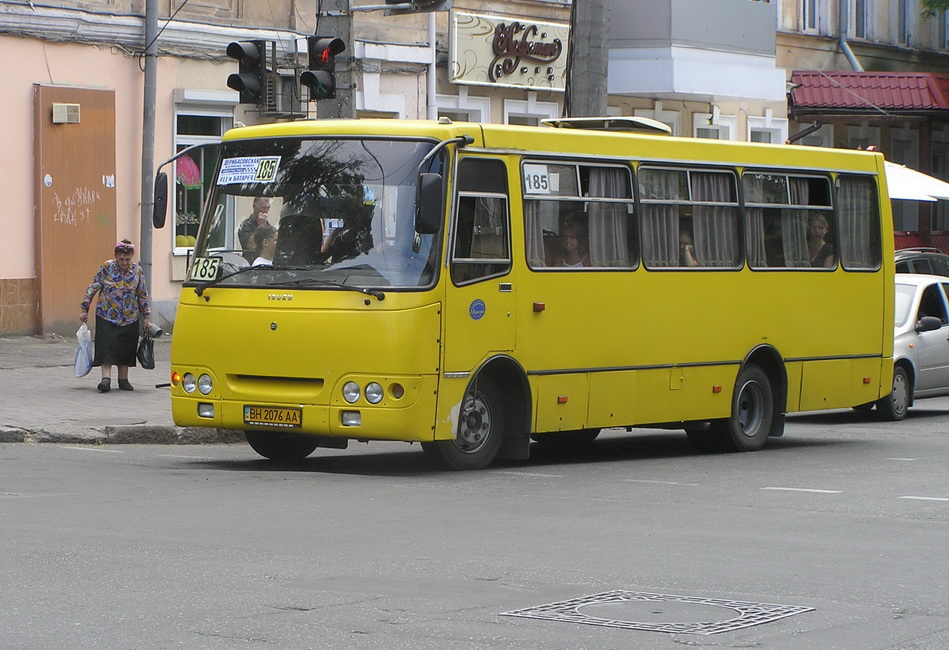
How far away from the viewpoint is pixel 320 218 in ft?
44.2

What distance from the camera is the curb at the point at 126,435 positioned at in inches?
615

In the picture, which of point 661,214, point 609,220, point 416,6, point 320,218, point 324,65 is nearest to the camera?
point 320,218

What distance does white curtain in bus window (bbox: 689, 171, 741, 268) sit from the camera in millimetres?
16141

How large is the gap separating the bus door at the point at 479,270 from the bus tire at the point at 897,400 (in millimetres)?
8293

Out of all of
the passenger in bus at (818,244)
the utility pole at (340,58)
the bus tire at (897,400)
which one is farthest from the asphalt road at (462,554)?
the bus tire at (897,400)

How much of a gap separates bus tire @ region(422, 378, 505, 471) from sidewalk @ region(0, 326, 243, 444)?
328 centimetres

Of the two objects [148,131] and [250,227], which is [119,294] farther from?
[148,131]

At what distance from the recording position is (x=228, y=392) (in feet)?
44.5

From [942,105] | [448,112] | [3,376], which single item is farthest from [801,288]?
[942,105]

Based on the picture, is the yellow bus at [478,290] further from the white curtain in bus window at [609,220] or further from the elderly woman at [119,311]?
the elderly woman at [119,311]

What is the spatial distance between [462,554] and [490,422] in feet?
15.3

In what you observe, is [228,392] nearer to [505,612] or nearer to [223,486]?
Result: [223,486]

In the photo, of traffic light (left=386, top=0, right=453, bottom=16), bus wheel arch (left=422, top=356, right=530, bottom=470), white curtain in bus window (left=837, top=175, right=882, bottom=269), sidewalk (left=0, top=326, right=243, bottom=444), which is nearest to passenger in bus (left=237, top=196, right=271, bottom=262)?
bus wheel arch (left=422, top=356, right=530, bottom=470)

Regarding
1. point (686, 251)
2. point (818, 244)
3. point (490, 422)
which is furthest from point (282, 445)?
point (818, 244)
